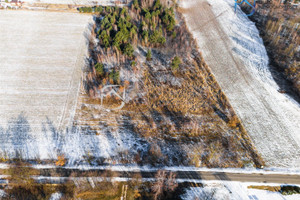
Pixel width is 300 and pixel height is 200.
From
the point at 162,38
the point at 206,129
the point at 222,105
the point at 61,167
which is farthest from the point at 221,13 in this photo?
the point at 61,167

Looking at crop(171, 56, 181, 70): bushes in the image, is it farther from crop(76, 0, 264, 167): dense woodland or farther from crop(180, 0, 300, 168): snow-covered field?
crop(180, 0, 300, 168): snow-covered field

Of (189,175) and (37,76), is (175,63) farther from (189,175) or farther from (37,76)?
(37,76)

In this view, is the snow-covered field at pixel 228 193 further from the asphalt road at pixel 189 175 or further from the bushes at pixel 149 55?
the bushes at pixel 149 55

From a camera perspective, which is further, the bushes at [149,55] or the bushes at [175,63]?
the bushes at [149,55]

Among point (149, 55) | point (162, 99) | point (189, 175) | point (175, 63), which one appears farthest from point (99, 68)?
point (189, 175)

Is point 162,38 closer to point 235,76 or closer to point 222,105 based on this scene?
point 235,76

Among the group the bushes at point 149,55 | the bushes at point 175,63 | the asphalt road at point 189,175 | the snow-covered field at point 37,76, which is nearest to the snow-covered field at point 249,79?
the asphalt road at point 189,175

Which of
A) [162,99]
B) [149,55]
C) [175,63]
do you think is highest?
[175,63]
